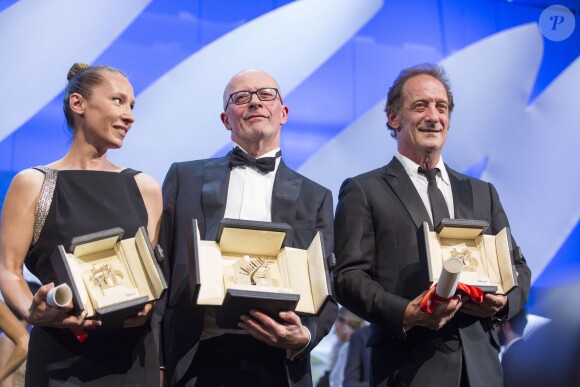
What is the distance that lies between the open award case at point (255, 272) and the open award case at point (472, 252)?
1.08 ft

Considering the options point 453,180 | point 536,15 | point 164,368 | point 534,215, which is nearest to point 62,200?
point 164,368

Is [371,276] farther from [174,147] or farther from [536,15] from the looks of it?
[536,15]

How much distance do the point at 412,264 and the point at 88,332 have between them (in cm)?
103

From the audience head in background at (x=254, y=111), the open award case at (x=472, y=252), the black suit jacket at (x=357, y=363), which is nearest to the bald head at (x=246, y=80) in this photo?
the audience head in background at (x=254, y=111)

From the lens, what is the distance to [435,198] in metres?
2.62

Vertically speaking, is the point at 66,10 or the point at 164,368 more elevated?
the point at 66,10

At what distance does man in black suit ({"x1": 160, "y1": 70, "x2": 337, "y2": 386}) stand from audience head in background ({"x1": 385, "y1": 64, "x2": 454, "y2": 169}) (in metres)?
0.37

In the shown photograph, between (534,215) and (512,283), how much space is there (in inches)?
119

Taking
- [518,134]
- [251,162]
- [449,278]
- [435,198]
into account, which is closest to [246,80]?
[251,162]

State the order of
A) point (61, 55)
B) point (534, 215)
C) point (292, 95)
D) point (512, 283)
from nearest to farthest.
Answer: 1. point (512, 283)
2. point (61, 55)
3. point (292, 95)
4. point (534, 215)

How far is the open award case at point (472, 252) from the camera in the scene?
2.27m

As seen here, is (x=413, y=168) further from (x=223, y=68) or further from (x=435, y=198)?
(x=223, y=68)

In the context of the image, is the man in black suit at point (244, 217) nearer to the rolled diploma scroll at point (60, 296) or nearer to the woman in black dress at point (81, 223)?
the woman in black dress at point (81, 223)

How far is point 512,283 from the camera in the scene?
2.26m
